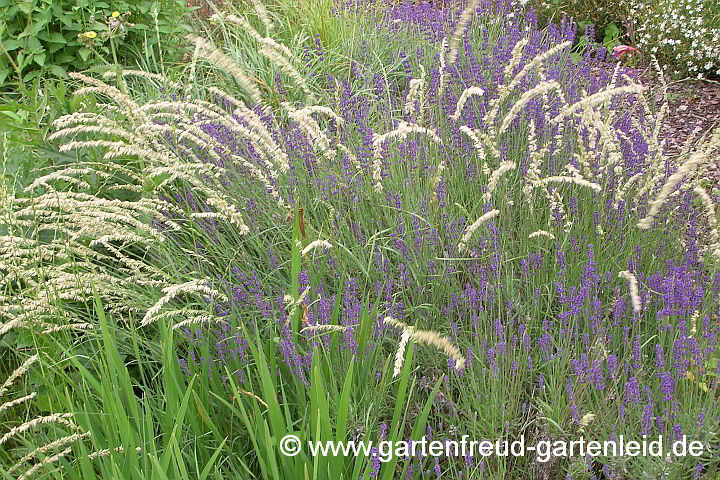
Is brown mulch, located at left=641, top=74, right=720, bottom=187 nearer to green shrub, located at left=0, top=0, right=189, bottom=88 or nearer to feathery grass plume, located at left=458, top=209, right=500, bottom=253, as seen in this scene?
feathery grass plume, located at left=458, top=209, right=500, bottom=253

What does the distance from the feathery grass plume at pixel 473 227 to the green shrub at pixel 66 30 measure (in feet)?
9.64

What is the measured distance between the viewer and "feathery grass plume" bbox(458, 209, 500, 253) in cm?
211

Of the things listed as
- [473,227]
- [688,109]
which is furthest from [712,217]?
[688,109]

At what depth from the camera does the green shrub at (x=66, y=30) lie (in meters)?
4.64

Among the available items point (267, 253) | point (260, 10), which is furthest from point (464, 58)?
point (267, 253)

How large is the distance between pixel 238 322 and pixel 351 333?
0.53 metres

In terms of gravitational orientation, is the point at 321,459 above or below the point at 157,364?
above

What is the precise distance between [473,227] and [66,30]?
153 inches

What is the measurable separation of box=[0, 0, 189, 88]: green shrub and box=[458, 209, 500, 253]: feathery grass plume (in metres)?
2.94

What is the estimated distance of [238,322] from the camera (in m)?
2.52

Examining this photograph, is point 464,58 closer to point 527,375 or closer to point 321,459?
point 527,375

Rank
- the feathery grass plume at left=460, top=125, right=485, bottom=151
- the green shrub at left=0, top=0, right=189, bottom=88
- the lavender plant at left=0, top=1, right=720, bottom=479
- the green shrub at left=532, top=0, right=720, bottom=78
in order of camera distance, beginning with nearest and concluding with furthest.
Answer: the lavender plant at left=0, top=1, right=720, bottom=479 < the feathery grass plume at left=460, top=125, right=485, bottom=151 < the green shrub at left=0, top=0, right=189, bottom=88 < the green shrub at left=532, top=0, right=720, bottom=78

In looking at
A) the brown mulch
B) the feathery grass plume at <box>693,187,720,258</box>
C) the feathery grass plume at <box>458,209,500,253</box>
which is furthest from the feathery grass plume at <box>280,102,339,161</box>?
the brown mulch

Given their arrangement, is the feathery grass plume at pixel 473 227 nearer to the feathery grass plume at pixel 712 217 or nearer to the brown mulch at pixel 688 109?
the feathery grass plume at pixel 712 217
